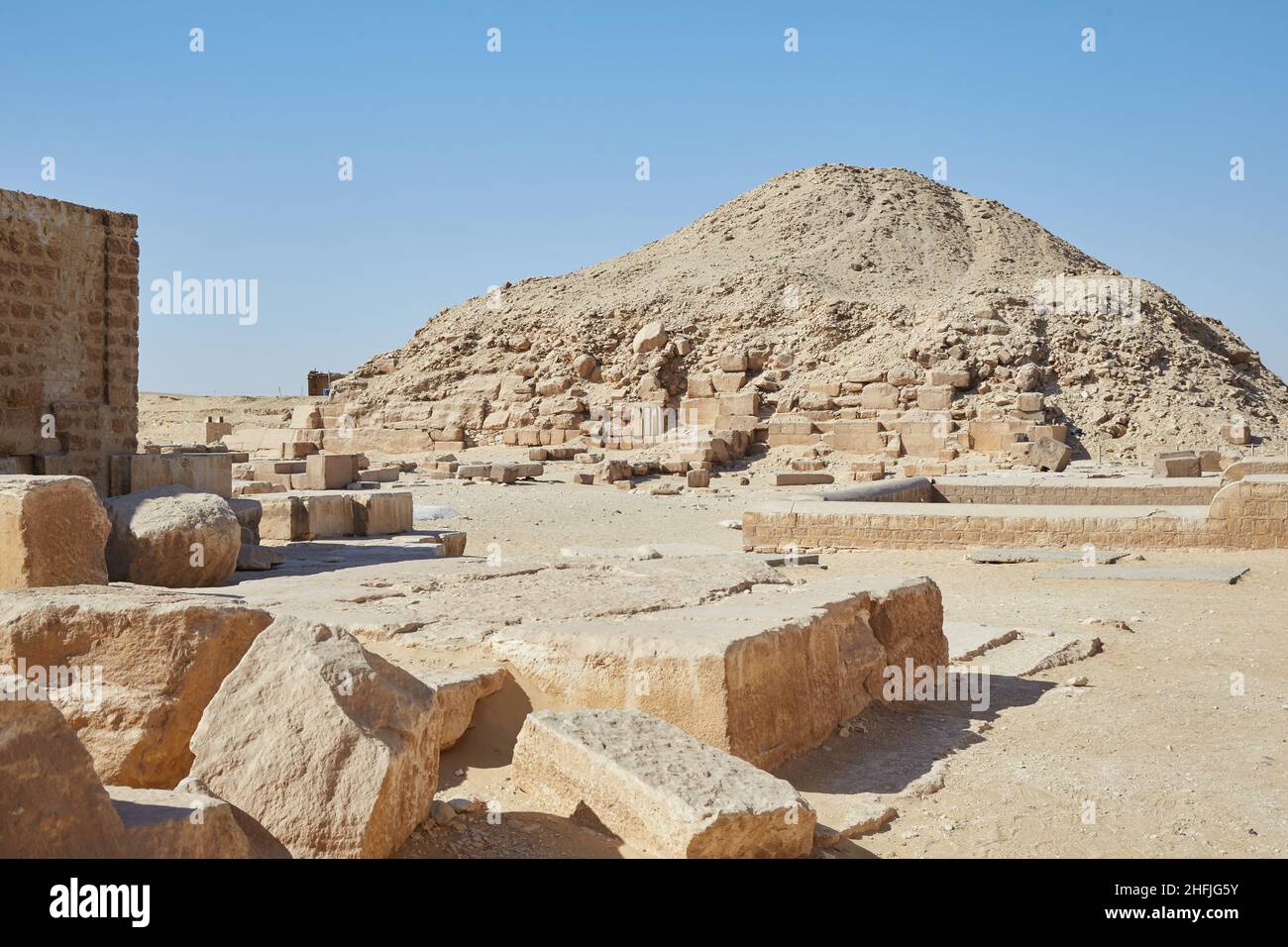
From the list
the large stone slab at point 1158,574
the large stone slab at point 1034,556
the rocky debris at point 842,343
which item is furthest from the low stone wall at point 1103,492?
the rocky debris at point 842,343

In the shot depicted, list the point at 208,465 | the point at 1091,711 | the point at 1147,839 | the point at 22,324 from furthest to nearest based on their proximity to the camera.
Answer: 1. the point at 208,465
2. the point at 22,324
3. the point at 1091,711
4. the point at 1147,839

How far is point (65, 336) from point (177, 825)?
6.95 m

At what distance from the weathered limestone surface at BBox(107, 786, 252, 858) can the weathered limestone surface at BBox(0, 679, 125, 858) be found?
54mm

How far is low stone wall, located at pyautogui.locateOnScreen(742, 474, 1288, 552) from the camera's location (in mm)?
10133

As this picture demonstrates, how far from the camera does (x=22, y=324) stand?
801cm

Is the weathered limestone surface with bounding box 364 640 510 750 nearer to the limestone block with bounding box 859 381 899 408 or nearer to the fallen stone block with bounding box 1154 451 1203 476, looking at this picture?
the fallen stone block with bounding box 1154 451 1203 476

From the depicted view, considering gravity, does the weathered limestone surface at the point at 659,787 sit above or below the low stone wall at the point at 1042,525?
below

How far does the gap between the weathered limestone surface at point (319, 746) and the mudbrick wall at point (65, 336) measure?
18.6ft

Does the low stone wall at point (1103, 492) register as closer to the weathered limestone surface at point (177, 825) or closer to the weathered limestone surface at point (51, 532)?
the weathered limestone surface at point (51, 532)

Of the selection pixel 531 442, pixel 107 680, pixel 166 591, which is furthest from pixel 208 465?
pixel 531 442

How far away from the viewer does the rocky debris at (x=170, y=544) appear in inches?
249
